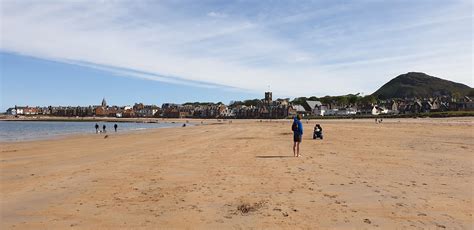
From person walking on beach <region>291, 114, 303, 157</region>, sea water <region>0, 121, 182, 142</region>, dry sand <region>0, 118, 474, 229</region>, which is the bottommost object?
sea water <region>0, 121, 182, 142</region>

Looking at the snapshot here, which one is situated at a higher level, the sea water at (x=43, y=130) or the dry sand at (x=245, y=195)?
the dry sand at (x=245, y=195)

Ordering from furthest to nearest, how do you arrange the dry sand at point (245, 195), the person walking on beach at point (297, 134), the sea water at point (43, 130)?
the sea water at point (43, 130)
the person walking on beach at point (297, 134)
the dry sand at point (245, 195)

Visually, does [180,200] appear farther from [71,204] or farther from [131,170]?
[131,170]

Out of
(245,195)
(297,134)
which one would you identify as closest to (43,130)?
(297,134)

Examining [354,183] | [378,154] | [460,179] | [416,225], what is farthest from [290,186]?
[378,154]

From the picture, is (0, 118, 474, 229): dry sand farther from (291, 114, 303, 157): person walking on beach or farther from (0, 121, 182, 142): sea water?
(0, 121, 182, 142): sea water

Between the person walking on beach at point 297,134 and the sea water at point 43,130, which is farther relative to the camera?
the sea water at point 43,130

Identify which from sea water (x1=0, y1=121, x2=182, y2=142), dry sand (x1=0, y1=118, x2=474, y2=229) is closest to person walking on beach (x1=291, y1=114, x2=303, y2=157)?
dry sand (x1=0, y1=118, x2=474, y2=229)

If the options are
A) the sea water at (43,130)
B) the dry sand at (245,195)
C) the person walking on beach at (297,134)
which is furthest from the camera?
the sea water at (43,130)

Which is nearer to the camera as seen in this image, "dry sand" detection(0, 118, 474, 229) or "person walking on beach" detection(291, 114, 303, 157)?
"dry sand" detection(0, 118, 474, 229)

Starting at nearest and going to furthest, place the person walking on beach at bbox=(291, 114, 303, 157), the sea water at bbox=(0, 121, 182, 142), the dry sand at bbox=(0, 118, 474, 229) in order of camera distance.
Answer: the dry sand at bbox=(0, 118, 474, 229)
the person walking on beach at bbox=(291, 114, 303, 157)
the sea water at bbox=(0, 121, 182, 142)

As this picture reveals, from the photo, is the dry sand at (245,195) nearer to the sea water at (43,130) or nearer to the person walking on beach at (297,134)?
the person walking on beach at (297,134)

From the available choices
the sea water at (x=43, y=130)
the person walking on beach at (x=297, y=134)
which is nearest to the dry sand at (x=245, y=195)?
the person walking on beach at (x=297, y=134)

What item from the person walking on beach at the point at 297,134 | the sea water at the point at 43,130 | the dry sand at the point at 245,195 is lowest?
the sea water at the point at 43,130
